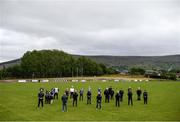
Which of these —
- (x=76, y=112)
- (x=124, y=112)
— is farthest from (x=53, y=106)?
(x=124, y=112)

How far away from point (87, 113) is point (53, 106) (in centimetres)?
591

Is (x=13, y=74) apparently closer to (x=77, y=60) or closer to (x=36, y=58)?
(x=36, y=58)

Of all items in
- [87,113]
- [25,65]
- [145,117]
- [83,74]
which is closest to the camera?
[145,117]

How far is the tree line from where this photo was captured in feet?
459

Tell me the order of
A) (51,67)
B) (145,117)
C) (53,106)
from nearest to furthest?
1. (145,117)
2. (53,106)
3. (51,67)

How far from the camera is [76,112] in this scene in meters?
28.6

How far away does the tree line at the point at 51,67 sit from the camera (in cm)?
14000

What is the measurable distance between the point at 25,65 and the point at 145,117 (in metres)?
119

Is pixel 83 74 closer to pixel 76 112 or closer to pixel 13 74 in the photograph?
pixel 13 74

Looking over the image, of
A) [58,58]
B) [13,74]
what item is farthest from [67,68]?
[13,74]

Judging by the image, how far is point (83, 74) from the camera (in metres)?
163

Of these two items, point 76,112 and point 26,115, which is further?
point 76,112

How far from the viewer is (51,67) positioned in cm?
15025

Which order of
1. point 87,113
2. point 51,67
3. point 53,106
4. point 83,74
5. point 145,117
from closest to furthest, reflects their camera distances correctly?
point 145,117, point 87,113, point 53,106, point 51,67, point 83,74
